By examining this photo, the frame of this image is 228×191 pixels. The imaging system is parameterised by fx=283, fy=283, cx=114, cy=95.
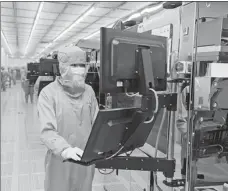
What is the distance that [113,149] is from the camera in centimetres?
134

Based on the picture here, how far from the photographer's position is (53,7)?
345 inches

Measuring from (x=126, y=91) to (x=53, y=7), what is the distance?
815 cm

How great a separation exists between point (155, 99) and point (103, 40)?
37 cm

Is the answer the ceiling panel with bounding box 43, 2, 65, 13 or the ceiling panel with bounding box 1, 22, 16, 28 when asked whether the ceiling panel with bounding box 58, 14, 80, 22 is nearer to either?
the ceiling panel with bounding box 43, 2, 65, 13

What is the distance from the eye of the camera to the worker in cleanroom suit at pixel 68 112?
177 cm

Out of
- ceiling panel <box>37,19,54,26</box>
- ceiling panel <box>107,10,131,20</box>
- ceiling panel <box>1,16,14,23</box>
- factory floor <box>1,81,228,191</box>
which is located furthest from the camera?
ceiling panel <box>37,19,54,26</box>

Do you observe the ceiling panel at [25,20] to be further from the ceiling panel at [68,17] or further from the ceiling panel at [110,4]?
the ceiling panel at [110,4]

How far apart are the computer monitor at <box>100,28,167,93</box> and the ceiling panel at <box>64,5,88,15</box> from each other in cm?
774

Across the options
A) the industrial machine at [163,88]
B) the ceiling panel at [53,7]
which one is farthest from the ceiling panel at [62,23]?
the industrial machine at [163,88]

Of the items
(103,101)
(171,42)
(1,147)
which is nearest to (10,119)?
(1,147)

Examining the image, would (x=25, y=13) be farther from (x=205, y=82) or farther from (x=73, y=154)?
(x=73, y=154)

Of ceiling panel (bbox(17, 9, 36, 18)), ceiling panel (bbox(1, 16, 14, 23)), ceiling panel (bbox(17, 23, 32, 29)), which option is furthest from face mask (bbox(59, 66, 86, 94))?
ceiling panel (bbox(17, 23, 32, 29))

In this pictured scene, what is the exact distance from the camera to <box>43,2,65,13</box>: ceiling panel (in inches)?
331

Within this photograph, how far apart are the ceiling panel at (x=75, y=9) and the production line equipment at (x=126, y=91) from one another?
7.74 m
